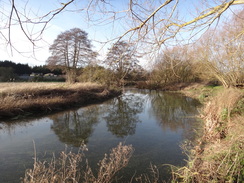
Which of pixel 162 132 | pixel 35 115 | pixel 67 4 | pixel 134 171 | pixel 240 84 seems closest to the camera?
pixel 67 4

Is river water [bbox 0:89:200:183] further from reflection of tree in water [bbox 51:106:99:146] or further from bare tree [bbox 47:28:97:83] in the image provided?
bare tree [bbox 47:28:97:83]

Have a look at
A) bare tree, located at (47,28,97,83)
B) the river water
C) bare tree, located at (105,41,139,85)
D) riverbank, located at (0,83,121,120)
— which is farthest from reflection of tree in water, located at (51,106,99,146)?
bare tree, located at (47,28,97,83)

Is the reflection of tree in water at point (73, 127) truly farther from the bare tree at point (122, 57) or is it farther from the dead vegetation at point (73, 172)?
the bare tree at point (122, 57)

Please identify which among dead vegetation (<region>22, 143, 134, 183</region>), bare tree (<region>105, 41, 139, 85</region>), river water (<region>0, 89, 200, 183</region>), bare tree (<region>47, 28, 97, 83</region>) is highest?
bare tree (<region>47, 28, 97, 83</region>)

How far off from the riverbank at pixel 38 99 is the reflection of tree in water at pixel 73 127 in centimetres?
112

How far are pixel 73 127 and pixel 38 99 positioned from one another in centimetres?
369

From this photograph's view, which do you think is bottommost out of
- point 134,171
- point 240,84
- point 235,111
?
point 134,171

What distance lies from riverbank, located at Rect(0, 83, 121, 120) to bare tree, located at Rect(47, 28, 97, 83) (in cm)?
349

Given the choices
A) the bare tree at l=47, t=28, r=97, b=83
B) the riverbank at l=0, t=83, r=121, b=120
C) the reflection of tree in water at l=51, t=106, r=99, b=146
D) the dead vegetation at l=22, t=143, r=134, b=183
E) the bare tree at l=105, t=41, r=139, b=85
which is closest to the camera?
the dead vegetation at l=22, t=143, r=134, b=183

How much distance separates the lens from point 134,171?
10.9ft

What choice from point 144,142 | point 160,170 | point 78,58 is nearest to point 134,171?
point 160,170

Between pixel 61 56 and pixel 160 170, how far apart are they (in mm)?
15773

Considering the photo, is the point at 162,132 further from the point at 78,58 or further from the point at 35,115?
the point at 78,58

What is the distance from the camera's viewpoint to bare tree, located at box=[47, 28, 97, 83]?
15.4 meters
